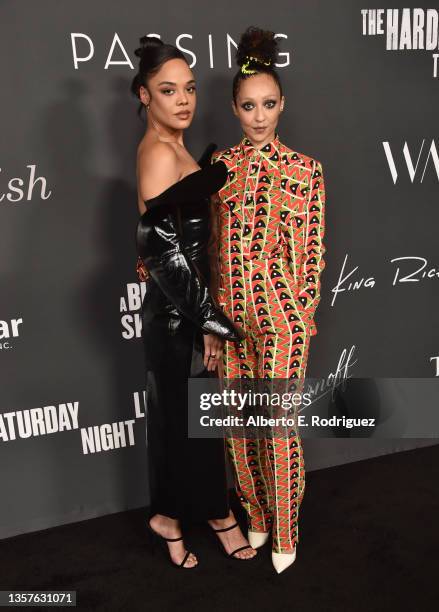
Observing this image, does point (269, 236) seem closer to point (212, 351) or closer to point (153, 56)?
point (212, 351)

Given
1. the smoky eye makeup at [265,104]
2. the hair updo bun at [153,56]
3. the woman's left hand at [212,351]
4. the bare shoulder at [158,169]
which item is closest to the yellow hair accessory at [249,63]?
the smoky eye makeup at [265,104]

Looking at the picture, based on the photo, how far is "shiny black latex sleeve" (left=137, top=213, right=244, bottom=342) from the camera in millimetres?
2127

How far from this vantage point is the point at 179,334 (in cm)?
229

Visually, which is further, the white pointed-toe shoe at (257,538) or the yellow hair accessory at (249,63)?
the white pointed-toe shoe at (257,538)

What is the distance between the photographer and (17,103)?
2.50 meters

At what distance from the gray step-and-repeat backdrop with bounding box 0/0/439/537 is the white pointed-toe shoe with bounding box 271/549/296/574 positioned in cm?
79

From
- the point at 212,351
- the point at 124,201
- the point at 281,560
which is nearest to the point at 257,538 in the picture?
the point at 281,560

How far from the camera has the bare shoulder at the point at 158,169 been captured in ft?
6.89

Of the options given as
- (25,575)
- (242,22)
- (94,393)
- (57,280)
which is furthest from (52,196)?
(25,575)

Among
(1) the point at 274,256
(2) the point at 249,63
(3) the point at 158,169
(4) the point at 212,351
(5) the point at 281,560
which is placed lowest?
(5) the point at 281,560

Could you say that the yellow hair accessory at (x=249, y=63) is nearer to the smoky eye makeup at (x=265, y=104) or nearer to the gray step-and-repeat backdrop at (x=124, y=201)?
the smoky eye makeup at (x=265, y=104)

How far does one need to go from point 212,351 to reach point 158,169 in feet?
2.14

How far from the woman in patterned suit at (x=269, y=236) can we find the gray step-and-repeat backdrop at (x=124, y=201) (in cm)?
56

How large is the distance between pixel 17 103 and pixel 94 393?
47.2 inches
